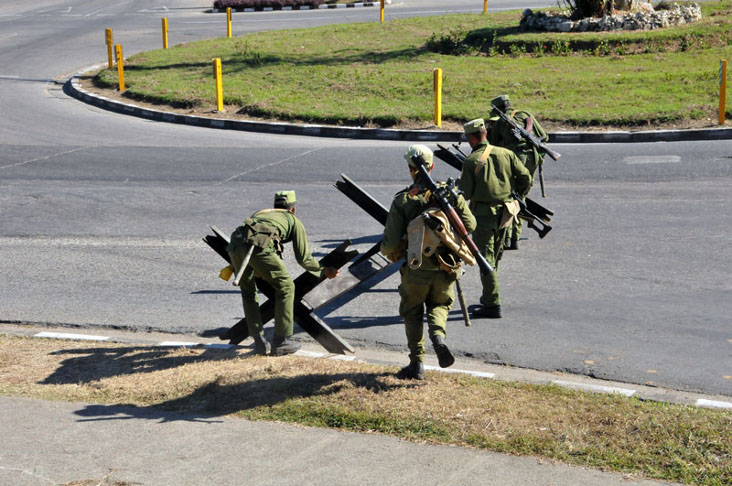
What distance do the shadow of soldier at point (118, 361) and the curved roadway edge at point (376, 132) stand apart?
33.1 feet

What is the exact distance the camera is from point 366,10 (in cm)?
3547

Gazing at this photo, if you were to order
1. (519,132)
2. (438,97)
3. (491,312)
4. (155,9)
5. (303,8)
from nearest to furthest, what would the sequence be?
(491,312), (519,132), (438,97), (303,8), (155,9)

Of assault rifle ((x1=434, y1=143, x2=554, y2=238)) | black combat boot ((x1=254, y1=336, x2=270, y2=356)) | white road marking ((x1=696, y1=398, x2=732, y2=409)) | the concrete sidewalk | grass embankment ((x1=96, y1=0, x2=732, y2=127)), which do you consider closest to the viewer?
the concrete sidewalk

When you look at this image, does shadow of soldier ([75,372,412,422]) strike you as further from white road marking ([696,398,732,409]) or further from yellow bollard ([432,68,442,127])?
yellow bollard ([432,68,442,127])

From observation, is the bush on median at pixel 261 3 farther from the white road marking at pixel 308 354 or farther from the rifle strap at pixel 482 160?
the white road marking at pixel 308 354

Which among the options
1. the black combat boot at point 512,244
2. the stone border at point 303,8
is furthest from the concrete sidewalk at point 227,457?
the stone border at point 303,8

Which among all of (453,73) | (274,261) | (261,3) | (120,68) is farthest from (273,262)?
(261,3)

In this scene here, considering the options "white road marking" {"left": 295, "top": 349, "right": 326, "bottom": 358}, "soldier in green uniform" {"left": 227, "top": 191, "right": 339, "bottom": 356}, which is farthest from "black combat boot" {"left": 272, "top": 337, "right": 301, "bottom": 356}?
→ "white road marking" {"left": 295, "top": 349, "right": 326, "bottom": 358}

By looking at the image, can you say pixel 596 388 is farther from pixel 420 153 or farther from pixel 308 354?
pixel 308 354

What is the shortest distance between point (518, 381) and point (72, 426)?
3253mm

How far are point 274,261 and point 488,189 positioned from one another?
2282mm

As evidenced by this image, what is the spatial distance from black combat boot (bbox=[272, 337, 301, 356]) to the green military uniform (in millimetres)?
41

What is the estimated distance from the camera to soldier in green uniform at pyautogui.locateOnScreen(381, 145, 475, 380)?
6.49m

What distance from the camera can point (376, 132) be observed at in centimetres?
1744
